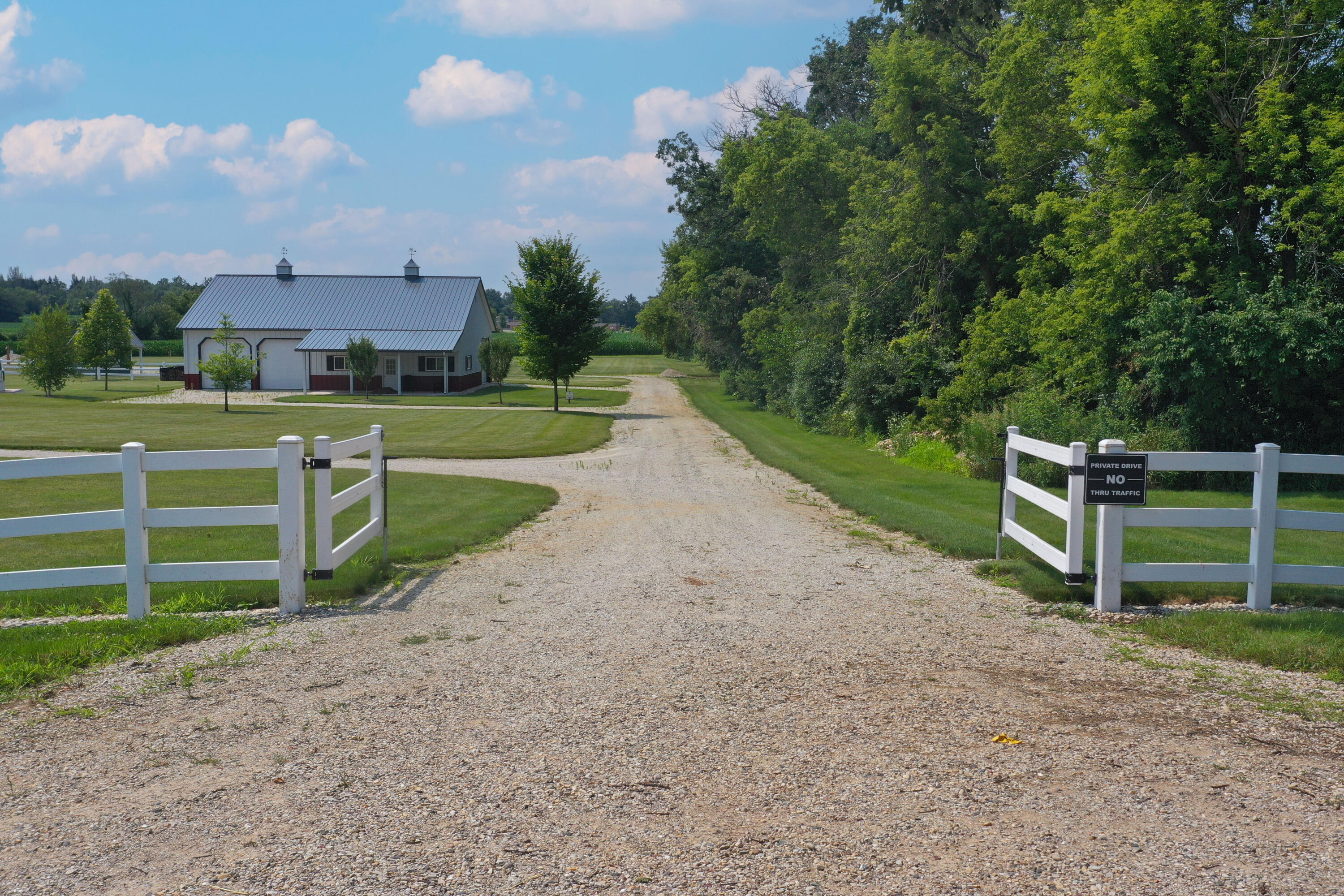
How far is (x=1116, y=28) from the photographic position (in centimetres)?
1908

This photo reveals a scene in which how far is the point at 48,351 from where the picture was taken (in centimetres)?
4872

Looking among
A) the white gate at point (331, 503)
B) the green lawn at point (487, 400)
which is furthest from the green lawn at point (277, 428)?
the white gate at point (331, 503)

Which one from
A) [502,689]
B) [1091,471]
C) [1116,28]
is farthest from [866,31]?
[502,689]

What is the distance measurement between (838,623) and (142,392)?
5248 cm

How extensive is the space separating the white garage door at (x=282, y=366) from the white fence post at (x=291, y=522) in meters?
53.7

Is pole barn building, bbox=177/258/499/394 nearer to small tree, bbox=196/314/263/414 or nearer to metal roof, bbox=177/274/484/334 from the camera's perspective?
metal roof, bbox=177/274/484/334

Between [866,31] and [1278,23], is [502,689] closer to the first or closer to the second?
[1278,23]

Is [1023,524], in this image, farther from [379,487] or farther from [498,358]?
[498,358]

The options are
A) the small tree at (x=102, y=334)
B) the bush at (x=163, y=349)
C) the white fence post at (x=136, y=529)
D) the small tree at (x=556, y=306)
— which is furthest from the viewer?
the bush at (x=163, y=349)

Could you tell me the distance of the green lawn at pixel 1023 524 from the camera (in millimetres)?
8820

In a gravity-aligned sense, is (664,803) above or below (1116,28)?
below

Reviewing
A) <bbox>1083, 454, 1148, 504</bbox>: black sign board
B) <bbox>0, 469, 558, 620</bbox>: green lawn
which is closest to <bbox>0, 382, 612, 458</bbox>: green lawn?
<bbox>0, 469, 558, 620</bbox>: green lawn

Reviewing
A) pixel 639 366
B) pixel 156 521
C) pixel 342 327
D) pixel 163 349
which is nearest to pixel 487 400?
pixel 342 327

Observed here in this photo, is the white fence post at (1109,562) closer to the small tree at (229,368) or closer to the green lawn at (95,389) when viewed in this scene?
the small tree at (229,368)
